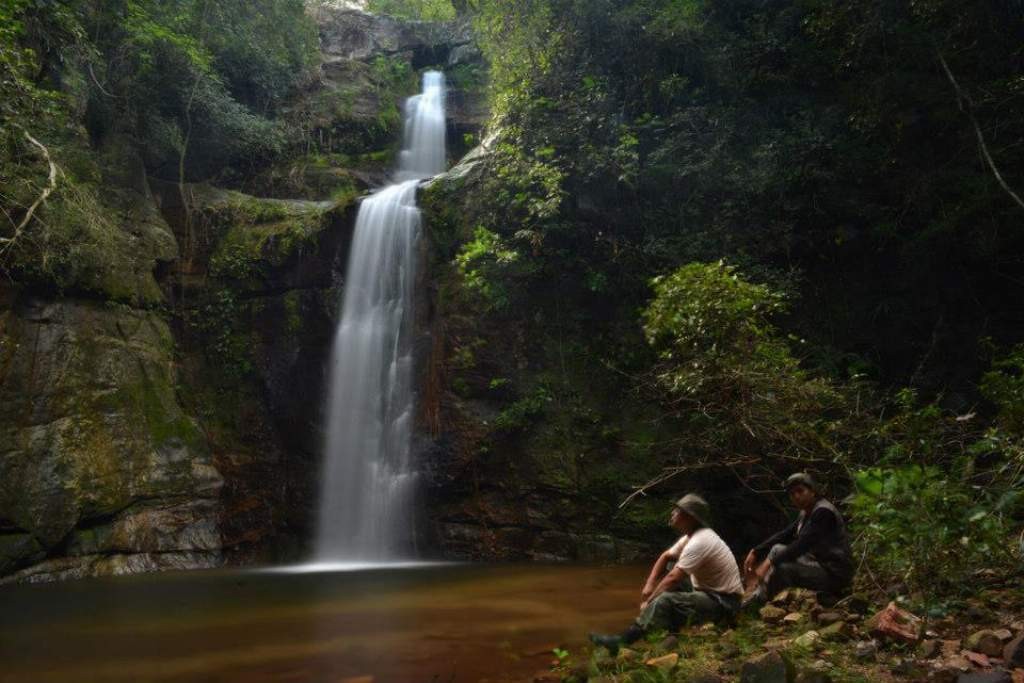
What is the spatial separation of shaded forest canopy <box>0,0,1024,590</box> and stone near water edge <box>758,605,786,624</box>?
10.5 ft

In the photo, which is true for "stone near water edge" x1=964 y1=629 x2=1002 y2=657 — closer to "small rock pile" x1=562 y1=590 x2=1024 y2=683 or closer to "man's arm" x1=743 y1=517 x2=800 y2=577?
"small rock pile" x1=562 y1=590 x2=1024 y2=683

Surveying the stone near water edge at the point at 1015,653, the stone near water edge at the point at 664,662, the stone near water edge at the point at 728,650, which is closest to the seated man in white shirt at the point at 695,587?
the stone near water edge at the point at 728,650

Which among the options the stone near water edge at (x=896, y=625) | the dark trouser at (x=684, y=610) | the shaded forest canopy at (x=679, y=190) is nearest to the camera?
the stone near water edge at (x=896, y=625)

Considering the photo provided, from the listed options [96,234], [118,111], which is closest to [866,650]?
[96,234]

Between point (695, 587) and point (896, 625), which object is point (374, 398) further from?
point (896, 625)

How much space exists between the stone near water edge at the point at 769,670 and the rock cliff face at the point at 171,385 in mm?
9738

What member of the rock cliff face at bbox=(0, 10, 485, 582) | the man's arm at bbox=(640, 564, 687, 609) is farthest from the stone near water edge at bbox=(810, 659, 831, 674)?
the rock cliff face at bbox=(0, 10, 485, 582)

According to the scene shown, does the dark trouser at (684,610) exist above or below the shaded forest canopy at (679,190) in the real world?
below

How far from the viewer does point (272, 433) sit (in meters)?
13.1

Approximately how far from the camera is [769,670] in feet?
11.4

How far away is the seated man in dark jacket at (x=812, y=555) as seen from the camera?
5.33 metres

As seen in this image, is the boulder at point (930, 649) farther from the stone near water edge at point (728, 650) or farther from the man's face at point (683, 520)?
the man's face at point (683, 520)

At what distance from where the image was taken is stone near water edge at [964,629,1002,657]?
3678 millimetres

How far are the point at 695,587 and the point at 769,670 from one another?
1.64 meters
